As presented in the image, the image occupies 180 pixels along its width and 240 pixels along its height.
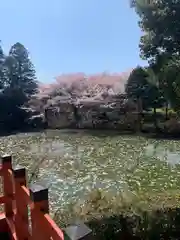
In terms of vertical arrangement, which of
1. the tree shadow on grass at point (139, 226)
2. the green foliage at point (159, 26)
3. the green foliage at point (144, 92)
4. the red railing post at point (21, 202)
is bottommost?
the tree shadow on grass at point (139, 226)

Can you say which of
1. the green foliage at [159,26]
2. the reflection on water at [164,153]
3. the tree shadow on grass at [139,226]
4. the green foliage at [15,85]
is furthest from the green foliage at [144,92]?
the tree shadow on grass at [139,226]

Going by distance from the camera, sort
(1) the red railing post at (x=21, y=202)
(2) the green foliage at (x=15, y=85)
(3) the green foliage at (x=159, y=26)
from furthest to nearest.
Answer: (2) the green foliage at (x=15, y=85)
(3) the green foliage at (x=159, y=26)
(1) the red railing post at (x=21, y=202)

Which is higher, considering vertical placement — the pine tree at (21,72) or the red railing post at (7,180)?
the pine tree at (21,72)

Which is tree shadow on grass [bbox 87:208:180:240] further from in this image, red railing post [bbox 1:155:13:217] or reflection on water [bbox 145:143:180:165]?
reflection on water [bbox 145:143:180:165]

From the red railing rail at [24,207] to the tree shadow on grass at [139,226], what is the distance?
1.31 metres

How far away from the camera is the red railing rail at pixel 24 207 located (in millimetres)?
1911

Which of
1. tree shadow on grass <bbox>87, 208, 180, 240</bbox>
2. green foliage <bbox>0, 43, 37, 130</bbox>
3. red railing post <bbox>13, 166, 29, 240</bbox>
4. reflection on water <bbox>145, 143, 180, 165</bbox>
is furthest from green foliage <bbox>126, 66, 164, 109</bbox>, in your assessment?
red railing post <bbox>13, 166, 29, 240</bbox>

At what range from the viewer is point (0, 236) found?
3.12m

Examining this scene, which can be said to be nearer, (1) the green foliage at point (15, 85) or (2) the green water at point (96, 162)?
(2) the green water at point (96, 162)

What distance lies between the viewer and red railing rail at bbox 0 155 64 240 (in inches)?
75.3

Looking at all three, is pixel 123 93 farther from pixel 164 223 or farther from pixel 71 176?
pixel 164 223

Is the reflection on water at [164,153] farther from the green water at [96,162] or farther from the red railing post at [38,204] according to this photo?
the red railing post at [38,204]

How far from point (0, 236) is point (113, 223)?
60.7 inches

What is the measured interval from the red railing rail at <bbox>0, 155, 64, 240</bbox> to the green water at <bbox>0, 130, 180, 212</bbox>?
263 centimetres
